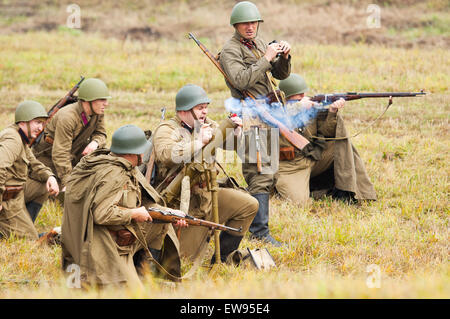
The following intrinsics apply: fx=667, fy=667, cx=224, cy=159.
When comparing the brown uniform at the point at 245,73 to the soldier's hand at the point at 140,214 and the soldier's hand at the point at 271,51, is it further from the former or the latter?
the soldier's hand at the point at 140,214

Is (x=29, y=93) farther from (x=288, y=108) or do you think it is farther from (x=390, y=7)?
(x=390, y=7)

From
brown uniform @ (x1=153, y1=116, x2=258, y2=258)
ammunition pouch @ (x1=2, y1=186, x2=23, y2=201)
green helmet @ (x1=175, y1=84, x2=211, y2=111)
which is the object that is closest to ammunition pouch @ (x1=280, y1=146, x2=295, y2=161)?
brown uniform @ (x1=153, y1=116, x2=258, y2=258)

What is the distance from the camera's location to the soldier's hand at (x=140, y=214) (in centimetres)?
611

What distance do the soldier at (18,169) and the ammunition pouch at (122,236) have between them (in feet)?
6.72

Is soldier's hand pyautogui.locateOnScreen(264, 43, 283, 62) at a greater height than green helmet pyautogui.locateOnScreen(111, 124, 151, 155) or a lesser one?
greater

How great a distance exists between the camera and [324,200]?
9445 mm

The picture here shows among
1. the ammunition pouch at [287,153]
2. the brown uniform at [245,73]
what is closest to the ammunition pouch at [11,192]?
the brown uniform at [245,73]

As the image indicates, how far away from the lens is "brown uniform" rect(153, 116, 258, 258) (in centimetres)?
691

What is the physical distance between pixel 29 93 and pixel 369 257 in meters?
11.8

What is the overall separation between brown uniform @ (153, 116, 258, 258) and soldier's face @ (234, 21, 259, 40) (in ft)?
4.45

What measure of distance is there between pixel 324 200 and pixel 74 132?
11.9 ft

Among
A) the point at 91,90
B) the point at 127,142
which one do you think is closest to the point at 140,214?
the point at 127,142

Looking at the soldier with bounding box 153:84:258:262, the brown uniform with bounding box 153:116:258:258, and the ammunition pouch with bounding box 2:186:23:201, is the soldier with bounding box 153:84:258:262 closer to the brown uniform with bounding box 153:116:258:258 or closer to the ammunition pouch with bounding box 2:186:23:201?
the brown uniform with bounding box 153:116:258:258

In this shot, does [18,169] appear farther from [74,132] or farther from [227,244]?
[227,244]
